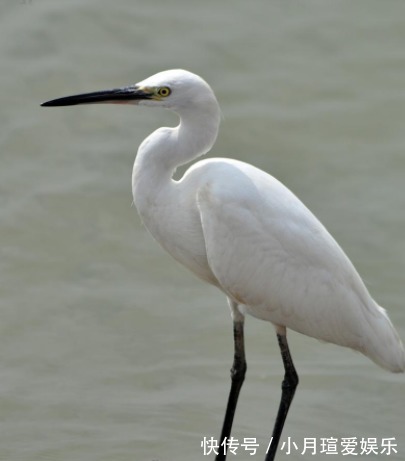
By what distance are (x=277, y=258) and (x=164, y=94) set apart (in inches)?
31.5

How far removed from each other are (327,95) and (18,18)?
89.2 inches

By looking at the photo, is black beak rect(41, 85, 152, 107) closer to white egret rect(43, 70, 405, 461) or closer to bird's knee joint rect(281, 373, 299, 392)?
white egret rect(43, 70, 405, 461)

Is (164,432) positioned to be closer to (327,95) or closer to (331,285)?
(331,285)

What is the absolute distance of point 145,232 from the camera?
26.5 feet

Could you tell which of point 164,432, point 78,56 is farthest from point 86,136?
point 164,432

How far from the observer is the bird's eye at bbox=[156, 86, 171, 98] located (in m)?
5.18

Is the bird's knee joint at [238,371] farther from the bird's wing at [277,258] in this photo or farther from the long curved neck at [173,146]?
the long curved neck at [173,146]

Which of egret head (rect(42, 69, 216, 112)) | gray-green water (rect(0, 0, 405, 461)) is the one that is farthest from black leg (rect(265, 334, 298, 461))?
egret head (rect(42, 69, 216, 112))

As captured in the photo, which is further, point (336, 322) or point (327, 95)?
point (327, 95)

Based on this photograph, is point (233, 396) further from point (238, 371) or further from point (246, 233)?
point (246, 233)

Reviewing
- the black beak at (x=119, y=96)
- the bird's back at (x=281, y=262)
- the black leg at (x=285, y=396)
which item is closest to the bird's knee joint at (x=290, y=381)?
the black leg at (x=285, y=396)

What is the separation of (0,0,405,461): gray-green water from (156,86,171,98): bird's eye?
5.86ft

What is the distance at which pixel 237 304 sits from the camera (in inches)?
222

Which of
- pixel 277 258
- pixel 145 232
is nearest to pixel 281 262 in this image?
pixel 277 258
